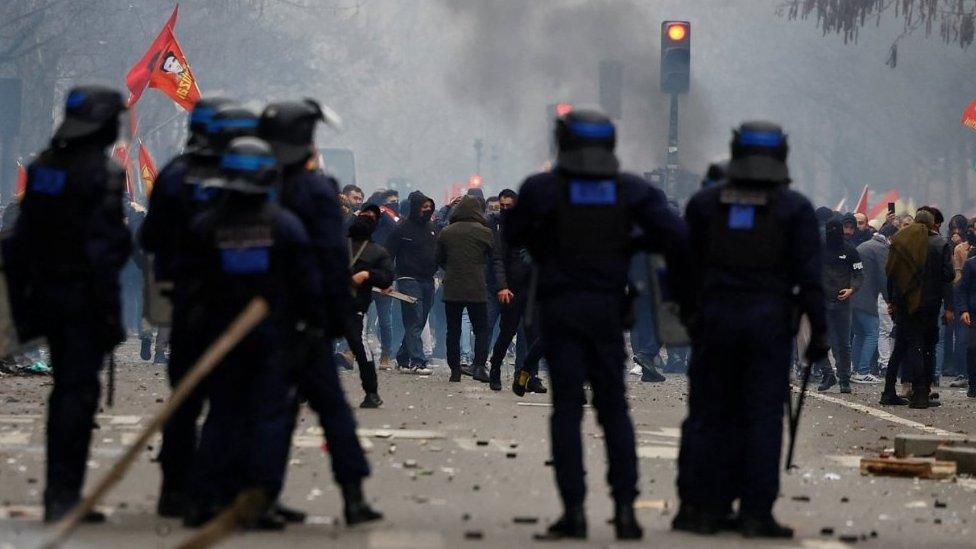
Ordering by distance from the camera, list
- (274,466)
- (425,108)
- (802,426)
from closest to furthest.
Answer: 1. (274,466)
2. (802,426)
3. (425,108)

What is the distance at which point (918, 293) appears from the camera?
19.2 meters

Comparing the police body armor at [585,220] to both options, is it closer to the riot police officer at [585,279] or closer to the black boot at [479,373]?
the riot police officer at [585,279]

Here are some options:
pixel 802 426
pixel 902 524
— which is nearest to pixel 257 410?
pixel 902 524

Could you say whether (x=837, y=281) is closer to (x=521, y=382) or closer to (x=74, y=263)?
(x=521, y=382)

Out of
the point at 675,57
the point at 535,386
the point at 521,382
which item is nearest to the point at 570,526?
the point at 521,382

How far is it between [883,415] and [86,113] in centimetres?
1024

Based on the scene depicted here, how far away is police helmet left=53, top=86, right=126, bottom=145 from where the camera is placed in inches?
359

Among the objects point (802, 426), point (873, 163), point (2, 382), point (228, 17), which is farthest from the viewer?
point (873, 163)

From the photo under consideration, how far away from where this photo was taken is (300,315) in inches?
353

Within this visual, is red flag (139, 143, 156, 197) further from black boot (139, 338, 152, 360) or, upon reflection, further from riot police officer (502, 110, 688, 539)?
riot police officer (502, 110, 688, 539)

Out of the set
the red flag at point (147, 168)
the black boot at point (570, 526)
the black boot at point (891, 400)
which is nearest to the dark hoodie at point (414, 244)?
the black boot at point (891, 400)

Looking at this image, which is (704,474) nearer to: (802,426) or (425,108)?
(802,426)

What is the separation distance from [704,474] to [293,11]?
86825mm

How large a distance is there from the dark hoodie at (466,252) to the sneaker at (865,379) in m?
4.69
